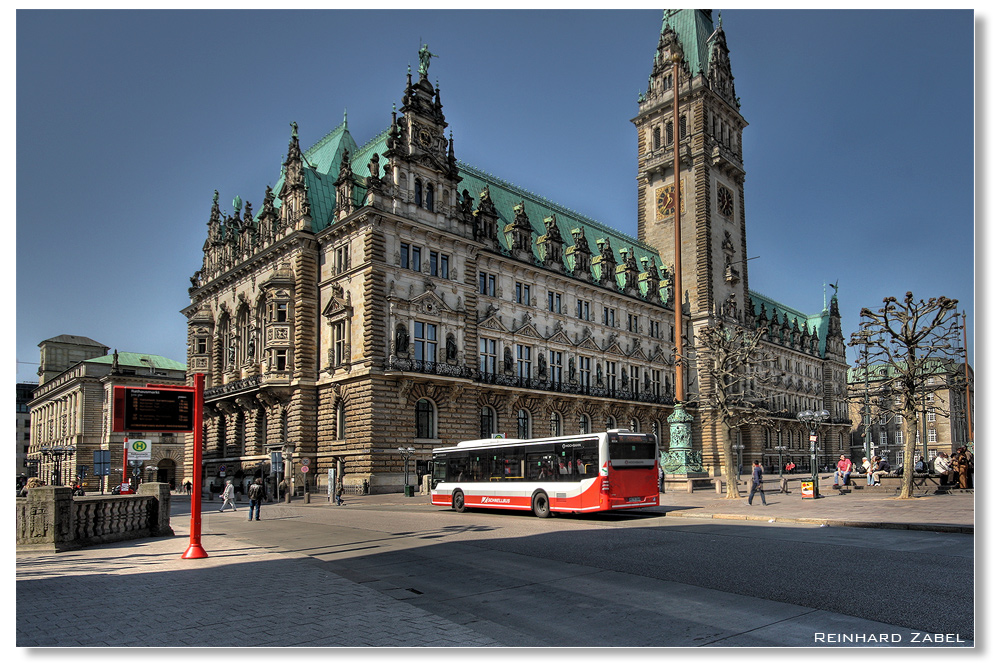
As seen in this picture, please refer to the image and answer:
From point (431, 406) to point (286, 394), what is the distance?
32.0 feet

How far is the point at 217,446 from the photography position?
Result: 196 feet

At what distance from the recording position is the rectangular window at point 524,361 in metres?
56.4

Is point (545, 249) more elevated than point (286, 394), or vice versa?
point (545, 249)

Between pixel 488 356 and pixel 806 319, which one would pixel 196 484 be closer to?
pixel 488 356

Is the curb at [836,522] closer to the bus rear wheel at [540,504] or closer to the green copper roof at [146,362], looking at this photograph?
the bus rear wheel at [540,504]

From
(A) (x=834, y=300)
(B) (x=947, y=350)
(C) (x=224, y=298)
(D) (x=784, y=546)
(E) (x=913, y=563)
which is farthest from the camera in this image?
(A) (x=834, y=300)

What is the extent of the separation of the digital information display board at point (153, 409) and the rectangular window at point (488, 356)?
38133 millimetres

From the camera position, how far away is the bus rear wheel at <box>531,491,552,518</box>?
85.7ft

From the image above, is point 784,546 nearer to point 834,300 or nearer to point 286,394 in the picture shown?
point 286,394

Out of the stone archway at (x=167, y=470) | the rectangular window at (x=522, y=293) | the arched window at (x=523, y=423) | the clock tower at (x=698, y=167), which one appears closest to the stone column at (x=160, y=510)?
the arched window at (x=523, y=423)

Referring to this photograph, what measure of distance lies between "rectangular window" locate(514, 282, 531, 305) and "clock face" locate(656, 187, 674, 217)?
27.6m

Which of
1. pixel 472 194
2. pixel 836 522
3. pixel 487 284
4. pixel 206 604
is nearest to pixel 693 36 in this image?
pixel 472 194

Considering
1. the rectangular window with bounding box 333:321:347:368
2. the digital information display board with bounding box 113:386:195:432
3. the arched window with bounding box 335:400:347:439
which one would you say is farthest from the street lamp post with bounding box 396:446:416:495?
the digital information display board with bounding box 113:386:195:432

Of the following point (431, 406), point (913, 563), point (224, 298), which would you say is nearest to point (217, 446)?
point (224, 298)
